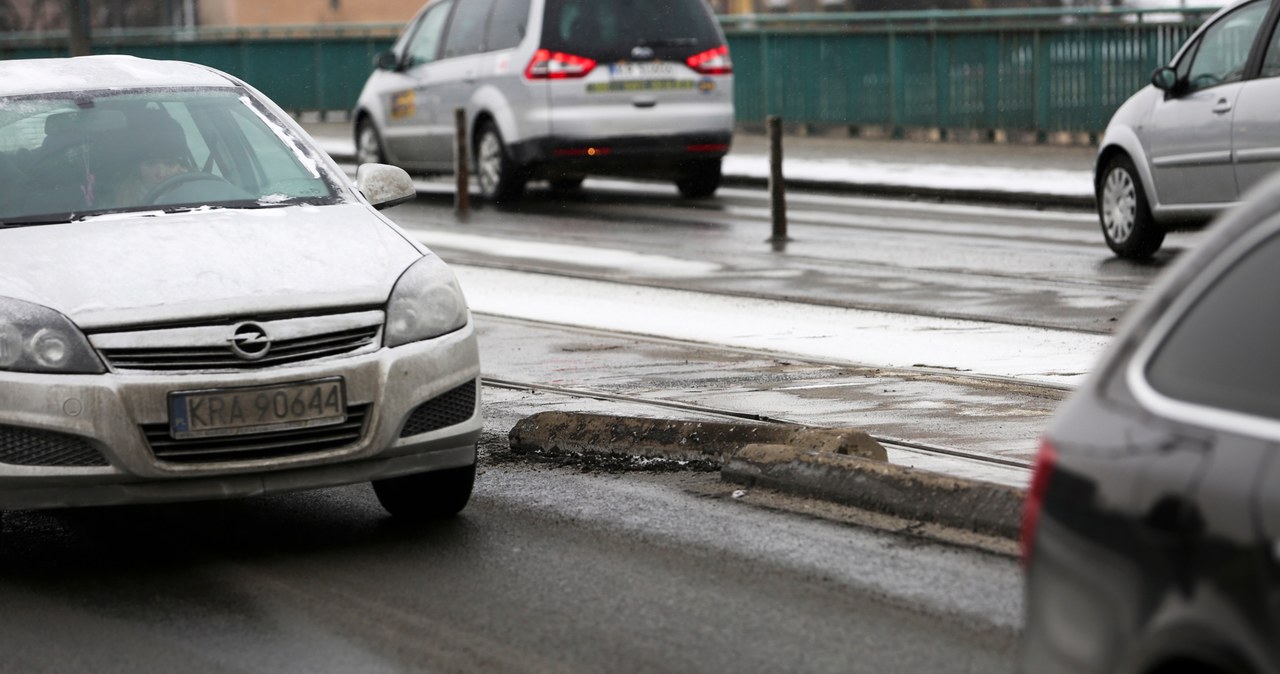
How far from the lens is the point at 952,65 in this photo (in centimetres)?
2722

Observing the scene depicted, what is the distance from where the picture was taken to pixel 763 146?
27516 millimetres

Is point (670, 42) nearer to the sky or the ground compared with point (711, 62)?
nearer to the sky

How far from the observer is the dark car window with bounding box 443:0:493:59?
800 inches

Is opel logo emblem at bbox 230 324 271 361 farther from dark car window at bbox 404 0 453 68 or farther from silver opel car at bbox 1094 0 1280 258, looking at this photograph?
dark car window at bbox 404 0 453 68

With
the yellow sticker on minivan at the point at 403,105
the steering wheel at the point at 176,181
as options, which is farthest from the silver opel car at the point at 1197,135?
the yellow sticker on minivan at the point at 403,105

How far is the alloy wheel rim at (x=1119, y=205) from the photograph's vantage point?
14.0 meters

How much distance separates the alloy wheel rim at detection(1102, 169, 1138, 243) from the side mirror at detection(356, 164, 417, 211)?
24.1ft

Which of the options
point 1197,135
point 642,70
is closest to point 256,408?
point 1197,135

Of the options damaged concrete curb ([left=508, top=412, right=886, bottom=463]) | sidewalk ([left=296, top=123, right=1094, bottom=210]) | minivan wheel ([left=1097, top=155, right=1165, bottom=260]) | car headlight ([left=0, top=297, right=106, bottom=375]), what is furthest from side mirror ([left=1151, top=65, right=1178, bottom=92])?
car headlight ([left=0, top=297, right=106, bottom=375])

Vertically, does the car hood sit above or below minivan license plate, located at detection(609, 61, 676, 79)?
below

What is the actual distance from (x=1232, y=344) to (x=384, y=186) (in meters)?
4.83

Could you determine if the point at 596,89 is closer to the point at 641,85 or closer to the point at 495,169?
the point at 641,85

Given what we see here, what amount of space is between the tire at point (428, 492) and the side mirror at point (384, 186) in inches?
51.7

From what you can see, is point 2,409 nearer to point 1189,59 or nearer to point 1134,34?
point 1189,59
